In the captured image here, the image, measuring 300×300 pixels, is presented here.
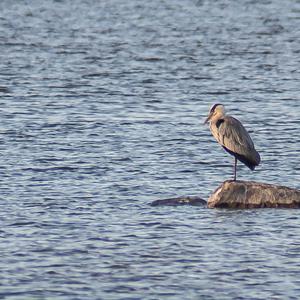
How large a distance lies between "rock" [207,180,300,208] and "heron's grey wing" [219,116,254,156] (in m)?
1.28

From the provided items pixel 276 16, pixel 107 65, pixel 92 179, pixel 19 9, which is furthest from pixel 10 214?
pixel 19 9

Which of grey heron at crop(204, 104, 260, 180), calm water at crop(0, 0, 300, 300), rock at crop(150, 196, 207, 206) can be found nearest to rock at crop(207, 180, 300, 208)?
calm water at crop(0, 0, 300, 300)

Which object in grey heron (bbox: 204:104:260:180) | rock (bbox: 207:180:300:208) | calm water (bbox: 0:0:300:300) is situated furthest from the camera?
grey heron (bbox: 204:104:260:180)

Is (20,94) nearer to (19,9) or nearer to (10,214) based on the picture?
(10,214)

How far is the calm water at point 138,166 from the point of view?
16.0 meters

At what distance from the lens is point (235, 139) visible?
20.9 metres

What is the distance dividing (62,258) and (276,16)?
52.6 metres

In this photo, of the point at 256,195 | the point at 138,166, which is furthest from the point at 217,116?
the point at 138,166

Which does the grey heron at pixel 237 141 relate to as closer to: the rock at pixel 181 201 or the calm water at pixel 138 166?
the calm water at pixel 138 166

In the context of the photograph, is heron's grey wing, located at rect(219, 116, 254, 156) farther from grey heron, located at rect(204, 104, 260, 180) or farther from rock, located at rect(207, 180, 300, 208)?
rock, located at rect(207, 180, 300, 208)

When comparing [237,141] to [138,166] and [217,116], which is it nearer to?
[217,116]

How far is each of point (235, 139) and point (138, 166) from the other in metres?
3.44

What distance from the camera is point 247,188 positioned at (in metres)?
19.7

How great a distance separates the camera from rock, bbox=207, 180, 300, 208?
19.7m
